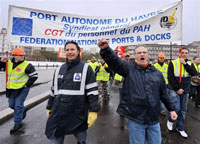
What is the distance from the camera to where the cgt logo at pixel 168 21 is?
2.93 m

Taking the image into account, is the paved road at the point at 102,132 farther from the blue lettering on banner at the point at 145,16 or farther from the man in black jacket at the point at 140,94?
the blue lettering on banner at the point at 145,16

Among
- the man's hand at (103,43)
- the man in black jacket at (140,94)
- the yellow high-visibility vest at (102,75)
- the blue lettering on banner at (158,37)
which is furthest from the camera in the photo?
the yellow high-visibility vest at (102,75)

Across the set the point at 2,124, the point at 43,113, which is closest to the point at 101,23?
the point at 43,113

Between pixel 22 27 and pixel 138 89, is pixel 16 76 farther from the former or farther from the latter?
pixel 138 89

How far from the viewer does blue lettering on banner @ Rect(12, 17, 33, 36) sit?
121 inches

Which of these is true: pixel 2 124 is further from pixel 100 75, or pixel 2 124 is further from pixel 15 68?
pixel 100 75

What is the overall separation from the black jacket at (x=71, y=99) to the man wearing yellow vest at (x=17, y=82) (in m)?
1.72

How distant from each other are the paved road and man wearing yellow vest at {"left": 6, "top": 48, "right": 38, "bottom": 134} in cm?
34

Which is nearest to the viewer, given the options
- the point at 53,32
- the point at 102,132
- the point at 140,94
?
the point at 140,94

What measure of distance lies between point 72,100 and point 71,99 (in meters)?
0.02

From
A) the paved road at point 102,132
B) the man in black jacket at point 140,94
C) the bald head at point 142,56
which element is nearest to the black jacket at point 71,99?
the man in black jacket at point 140,94

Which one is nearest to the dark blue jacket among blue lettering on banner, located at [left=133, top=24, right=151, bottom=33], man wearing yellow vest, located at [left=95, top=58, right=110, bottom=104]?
blue lettering on banner, located at [left=133, top=24, right=151, bottom=33]

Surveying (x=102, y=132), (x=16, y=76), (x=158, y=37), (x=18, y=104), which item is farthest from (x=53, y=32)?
(x=102, y=132)

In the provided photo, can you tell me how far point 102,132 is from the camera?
3.07 m
